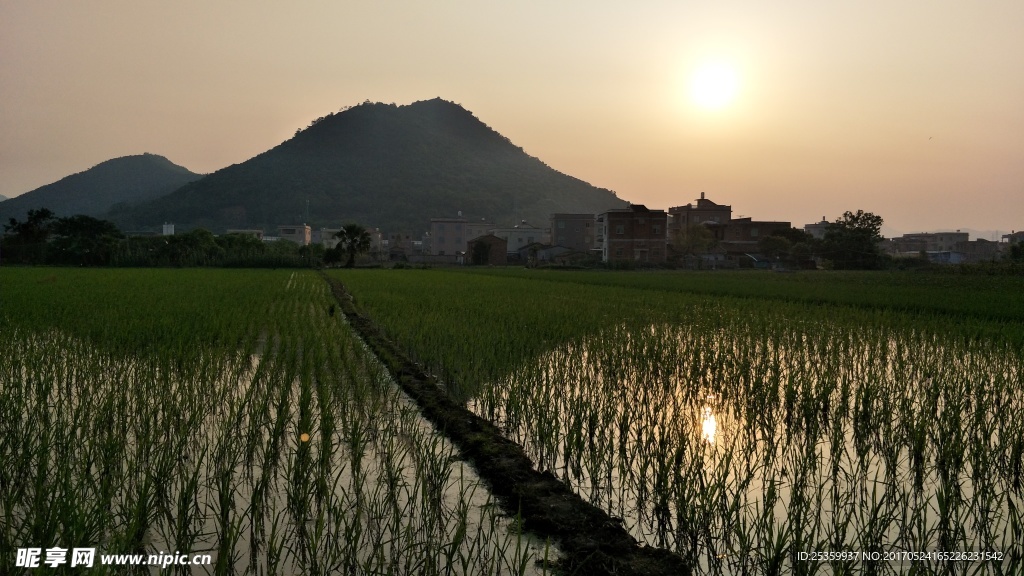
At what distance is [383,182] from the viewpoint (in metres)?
131

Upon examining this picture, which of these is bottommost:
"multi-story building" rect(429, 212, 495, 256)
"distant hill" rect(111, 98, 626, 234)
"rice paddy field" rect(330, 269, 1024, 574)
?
"rice paddy field" rect(330, 269, 1024, 574)

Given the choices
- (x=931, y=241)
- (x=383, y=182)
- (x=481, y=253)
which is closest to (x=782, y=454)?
(x=481, y=253)

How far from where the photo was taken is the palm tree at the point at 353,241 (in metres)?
50.8

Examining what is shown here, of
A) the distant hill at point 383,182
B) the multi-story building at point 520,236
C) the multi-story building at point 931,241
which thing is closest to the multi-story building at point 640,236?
the multi-story building at point 520,236

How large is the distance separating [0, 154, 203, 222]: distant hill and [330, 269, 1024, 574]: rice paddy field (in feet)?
503

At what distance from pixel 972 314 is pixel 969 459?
37.4 ft

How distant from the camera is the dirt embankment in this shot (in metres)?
3.06

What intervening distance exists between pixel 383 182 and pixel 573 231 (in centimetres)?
7079

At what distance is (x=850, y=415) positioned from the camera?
5773mm

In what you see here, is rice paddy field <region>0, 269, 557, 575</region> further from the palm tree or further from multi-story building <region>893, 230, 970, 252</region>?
multi-story building <region>893, 230, 970, 252</region>

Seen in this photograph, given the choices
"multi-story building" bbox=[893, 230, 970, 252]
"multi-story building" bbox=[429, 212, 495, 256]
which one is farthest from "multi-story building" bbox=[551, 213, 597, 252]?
"multi-story building" bbox=[893, 230, 970, 252]

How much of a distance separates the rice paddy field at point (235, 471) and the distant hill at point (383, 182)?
350 ft

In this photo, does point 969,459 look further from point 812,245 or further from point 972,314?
point 812,245

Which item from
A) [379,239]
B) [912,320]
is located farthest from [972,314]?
[379,239]
